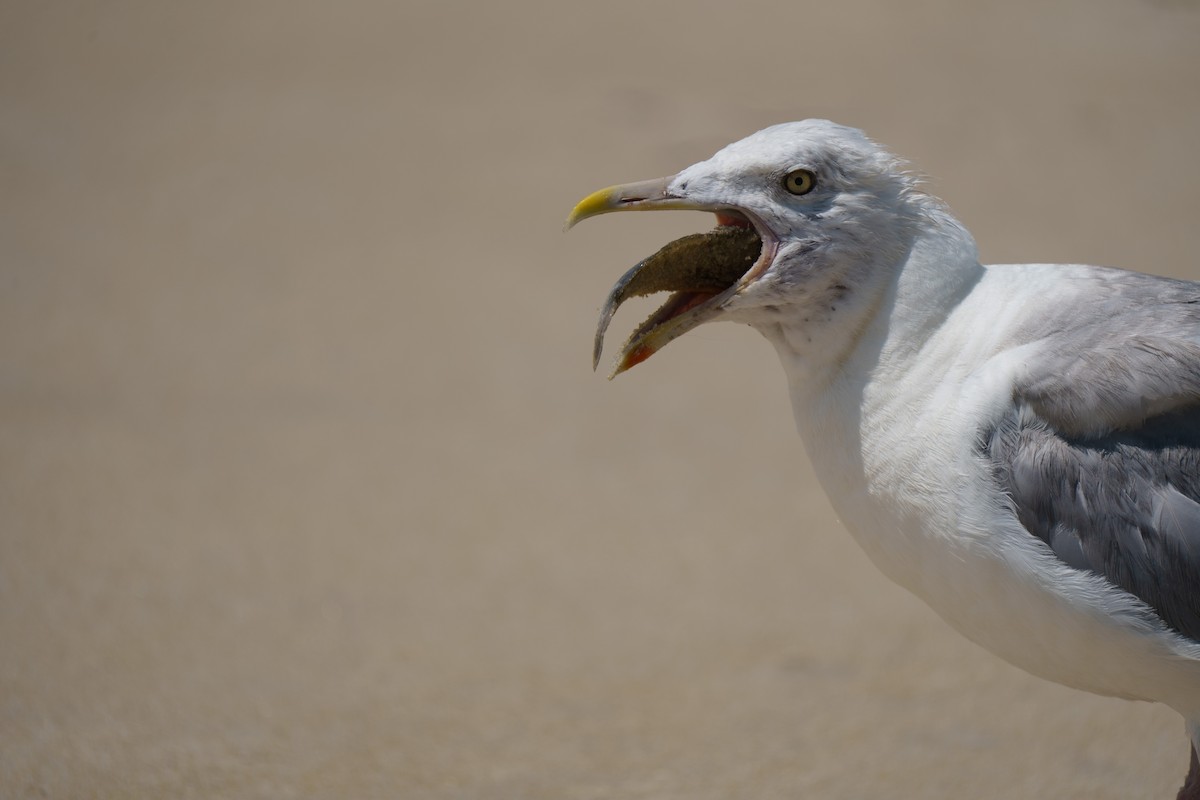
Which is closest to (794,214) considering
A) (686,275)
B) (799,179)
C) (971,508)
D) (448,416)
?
(799,179)

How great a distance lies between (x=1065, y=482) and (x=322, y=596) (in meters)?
2.24

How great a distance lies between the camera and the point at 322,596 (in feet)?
11.5

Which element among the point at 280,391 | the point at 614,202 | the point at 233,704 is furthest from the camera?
the point at 280,391

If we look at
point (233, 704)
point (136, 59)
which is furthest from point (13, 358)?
point (136, 59)

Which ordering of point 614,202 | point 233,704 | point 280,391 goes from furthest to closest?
point 280,391 < point 233,704 < point 614,202

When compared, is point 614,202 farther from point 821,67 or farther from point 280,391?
point 821,67

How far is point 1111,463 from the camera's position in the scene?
1890 millimetres

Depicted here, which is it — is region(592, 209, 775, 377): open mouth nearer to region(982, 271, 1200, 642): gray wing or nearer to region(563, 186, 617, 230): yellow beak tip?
region(563, 186, 617, 230): yellow beak tip

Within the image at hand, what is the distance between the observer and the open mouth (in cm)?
195

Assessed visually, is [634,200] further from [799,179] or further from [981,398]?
[981,398]

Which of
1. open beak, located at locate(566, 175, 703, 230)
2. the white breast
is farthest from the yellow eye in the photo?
the white breast

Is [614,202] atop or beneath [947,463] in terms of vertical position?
atop

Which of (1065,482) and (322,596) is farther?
(322,596)

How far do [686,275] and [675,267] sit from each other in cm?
2
